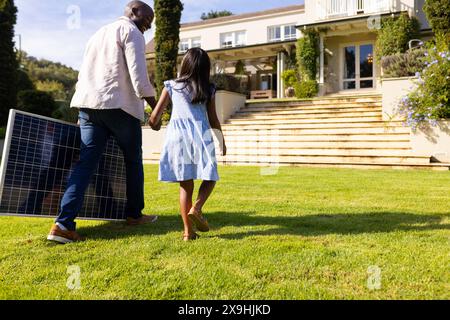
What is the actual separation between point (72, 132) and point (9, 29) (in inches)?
628

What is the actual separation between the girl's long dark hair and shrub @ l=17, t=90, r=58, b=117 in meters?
13.8

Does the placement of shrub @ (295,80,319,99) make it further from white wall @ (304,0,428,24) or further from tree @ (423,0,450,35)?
tree @ (423,0,450,35)

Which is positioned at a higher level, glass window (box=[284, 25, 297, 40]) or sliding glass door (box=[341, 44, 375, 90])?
glass window (box=[284, 25, 297, 40])

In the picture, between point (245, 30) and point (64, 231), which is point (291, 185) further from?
point (245, 30)

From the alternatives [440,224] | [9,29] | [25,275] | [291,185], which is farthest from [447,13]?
[9,29]

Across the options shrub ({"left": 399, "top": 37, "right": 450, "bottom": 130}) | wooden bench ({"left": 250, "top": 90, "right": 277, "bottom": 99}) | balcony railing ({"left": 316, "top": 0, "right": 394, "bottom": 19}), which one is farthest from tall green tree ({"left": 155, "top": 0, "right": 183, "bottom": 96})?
wooden bench ({"left": 250, "top": 90, "right": 277, "bottom": 99})

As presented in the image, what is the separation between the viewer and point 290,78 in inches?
707

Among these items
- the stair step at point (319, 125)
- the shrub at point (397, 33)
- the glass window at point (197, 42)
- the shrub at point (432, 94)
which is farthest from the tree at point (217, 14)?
the shrub at point (432, 94)

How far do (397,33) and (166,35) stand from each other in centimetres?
860

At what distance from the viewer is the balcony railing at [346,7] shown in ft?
53.2

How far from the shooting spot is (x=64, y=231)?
2.95 metres

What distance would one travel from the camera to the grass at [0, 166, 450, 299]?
200cm

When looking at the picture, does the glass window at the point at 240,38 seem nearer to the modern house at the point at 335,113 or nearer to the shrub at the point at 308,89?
the modern house at the point at 335,113
